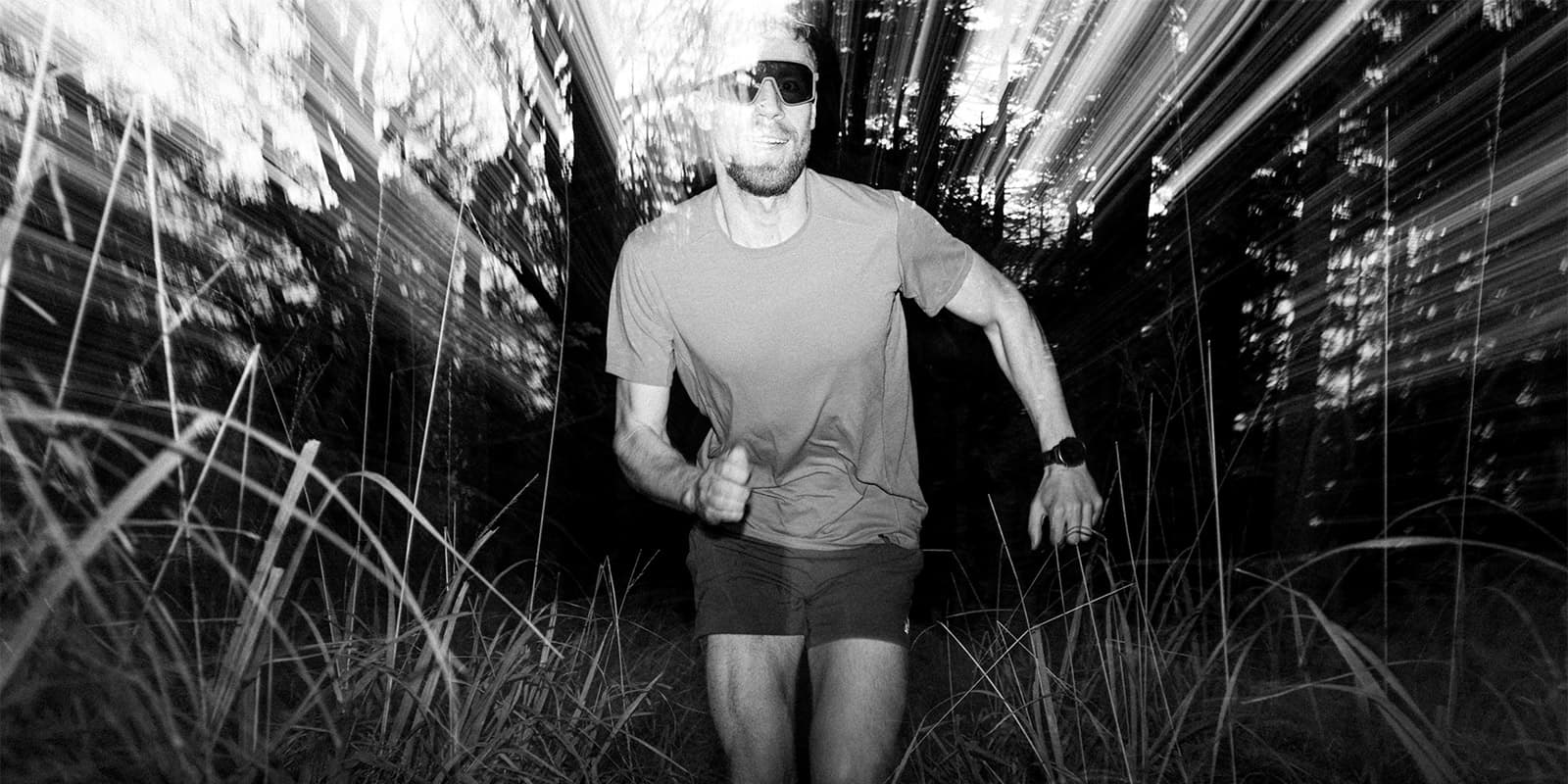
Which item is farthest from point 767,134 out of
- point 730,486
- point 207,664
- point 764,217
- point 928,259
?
point 207,664

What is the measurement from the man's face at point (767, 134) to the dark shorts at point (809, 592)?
2.93ft

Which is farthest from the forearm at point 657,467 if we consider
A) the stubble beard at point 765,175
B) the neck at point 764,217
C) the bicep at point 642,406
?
the stubble beard at point 765,175

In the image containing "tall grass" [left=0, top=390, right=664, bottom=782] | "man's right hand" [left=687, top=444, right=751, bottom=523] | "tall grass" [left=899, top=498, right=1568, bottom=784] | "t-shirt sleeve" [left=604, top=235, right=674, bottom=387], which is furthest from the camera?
"t-shirt sleeve" [left=604, top=235, right=674, bottom=387]

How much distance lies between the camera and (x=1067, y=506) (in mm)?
2650

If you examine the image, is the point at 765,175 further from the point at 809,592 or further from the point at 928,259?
the point at 809,592

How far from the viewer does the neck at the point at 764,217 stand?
3.00 metres

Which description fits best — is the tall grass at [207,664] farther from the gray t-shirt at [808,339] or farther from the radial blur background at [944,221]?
the radial blur background at [944,221]

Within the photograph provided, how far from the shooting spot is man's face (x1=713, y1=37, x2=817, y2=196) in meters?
2.92

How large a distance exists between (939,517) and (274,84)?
3.70 meters

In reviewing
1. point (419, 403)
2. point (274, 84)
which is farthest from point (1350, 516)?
point (274, 84)

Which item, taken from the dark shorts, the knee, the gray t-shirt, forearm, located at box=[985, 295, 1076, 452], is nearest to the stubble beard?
the gray t-shirt

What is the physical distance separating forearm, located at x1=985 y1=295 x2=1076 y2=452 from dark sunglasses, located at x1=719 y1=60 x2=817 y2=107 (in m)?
0.73

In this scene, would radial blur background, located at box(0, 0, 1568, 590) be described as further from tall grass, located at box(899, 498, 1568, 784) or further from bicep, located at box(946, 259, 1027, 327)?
bicep, located at box(946, 259, 1027, 327)

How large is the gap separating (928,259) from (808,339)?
1.19ft
